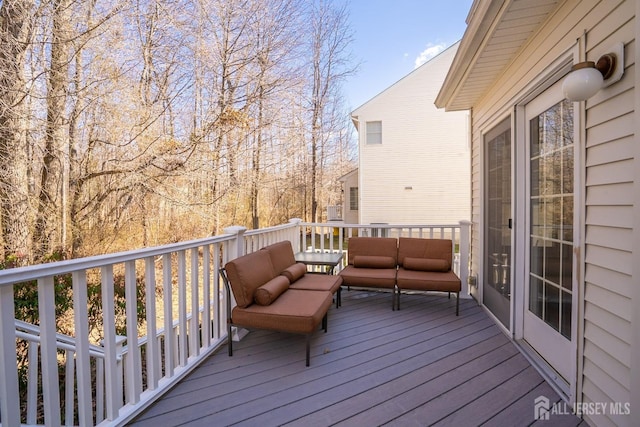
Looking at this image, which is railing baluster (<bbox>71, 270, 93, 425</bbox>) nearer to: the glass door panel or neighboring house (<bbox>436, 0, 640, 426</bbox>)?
neighboring house (<bbox>436, 0, 640, 426</bbox>)

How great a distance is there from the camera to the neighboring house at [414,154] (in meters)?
9.52

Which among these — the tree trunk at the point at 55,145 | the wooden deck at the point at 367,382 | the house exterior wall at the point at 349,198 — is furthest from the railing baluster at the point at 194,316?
the house exterior wall at the point at 349,198

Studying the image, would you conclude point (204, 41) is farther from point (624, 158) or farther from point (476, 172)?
point (624, 158)

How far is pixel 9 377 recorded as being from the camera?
1.27 meters

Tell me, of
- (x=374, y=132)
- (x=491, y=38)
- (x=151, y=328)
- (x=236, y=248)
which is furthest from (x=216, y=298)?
(x=374, y=132)

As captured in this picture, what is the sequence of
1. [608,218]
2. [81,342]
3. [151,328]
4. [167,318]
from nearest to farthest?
[81,342] → [608,218] → [151,328] → [167,318]

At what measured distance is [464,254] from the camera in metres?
4.09

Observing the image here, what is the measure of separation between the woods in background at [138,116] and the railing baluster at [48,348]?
341cm

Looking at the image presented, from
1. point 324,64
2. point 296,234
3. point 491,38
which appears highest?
point 324,64

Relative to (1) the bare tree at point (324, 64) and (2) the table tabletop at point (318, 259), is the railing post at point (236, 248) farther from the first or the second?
(1) the bare tree at point (324, 64)

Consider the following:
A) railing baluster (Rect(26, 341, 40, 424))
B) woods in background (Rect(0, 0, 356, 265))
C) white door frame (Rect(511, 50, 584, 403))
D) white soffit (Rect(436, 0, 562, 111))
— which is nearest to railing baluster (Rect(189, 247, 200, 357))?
railing baluster (Rect(26, 341, 40, 424))

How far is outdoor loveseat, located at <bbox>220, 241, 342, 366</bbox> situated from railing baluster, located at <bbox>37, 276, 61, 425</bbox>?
117 cm

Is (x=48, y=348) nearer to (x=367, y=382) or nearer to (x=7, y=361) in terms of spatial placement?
(x=7, y=361)

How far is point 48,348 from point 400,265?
3554mm
